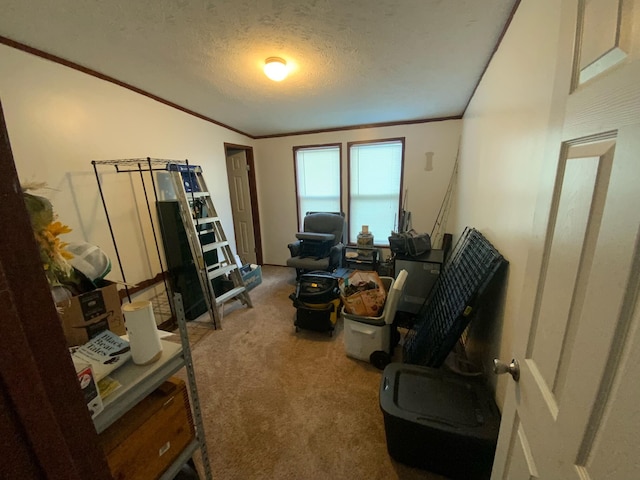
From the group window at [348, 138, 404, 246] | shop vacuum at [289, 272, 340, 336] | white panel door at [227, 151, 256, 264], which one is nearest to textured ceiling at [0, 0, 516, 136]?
window at [348, 138, 404, 246]

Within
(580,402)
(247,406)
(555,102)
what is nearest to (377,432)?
(247,406)

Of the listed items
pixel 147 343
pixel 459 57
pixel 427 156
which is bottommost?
pixel 147 343

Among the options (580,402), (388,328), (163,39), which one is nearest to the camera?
(580,402)

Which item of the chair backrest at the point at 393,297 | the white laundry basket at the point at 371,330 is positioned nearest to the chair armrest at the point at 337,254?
the white laundry basket at the point at 371,330

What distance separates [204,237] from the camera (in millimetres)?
2787

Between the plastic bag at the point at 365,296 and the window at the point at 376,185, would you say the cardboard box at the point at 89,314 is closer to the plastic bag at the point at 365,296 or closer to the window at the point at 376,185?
the plastic bag at the point at 365,296

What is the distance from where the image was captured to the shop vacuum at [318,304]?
2.32 m

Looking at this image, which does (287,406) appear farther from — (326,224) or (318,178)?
(318,178)

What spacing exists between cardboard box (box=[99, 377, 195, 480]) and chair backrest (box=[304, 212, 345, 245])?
2.75 meters

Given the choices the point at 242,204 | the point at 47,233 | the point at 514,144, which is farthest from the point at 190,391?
the point at 242,204

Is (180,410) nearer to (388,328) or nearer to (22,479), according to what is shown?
(22,479)

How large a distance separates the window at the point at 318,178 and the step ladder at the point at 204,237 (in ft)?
5.30

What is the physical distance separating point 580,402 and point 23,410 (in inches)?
36.4

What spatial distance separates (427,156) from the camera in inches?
133
